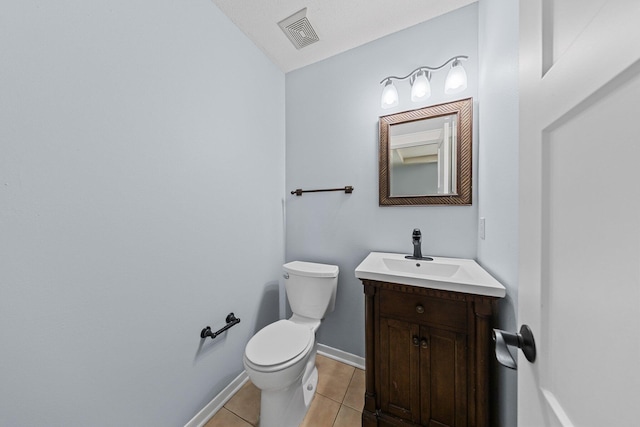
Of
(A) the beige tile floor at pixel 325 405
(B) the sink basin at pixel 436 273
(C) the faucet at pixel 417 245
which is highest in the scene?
(C) the faucet at pixel 417 245

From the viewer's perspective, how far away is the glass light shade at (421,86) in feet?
4.33

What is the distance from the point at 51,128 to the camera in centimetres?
71

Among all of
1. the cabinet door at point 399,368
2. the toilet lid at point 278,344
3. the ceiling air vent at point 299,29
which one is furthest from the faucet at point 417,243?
the ceiling air vent at point 299,29

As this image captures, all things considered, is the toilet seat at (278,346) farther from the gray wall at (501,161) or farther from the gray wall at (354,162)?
the gray wall at (501,161)

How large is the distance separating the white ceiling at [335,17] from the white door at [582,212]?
1.17 metres

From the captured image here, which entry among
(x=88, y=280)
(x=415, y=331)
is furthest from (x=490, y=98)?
(x=88, y=280)

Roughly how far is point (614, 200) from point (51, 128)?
1354mm

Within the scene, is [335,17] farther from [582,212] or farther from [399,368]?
[399,368]

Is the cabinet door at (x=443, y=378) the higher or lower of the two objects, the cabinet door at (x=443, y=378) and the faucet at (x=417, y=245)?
the lower

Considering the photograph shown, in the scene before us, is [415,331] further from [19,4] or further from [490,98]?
[19,4]

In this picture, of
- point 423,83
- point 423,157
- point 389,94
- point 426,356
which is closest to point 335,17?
point 389,94

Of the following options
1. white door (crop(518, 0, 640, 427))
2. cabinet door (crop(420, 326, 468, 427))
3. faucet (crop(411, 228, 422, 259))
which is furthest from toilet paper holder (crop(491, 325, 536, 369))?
faucet (crop(411, 228, 422, 259))

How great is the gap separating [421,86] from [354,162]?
0.61 m

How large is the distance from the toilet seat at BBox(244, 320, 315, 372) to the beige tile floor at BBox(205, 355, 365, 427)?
0.43 m
